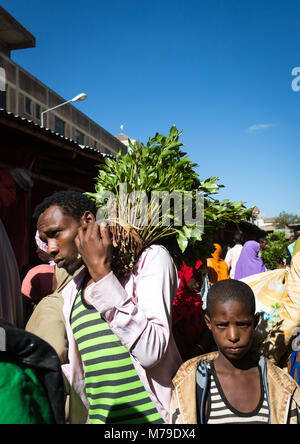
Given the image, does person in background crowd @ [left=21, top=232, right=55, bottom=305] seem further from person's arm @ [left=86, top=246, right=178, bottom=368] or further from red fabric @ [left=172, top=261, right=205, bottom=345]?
person's arm @ [left=86, top=246, right=178, bottom=368]

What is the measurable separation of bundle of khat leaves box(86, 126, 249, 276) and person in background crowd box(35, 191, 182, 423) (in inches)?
4.7

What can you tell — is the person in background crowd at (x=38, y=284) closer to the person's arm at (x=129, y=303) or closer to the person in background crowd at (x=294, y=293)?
the person's arm at (x=129, y=303)

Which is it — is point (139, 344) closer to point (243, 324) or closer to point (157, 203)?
Result: point (243, 324)

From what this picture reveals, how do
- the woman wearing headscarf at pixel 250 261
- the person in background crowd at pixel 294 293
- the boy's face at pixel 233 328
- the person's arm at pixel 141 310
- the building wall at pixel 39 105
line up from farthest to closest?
the building wall at pixel 39 105 → the woman wearing headscarf at pixel 250 261 → the person in background crowd at pixel 294 293 → the boy's face at pixel 233 328 → the person's arm at pixel 141 310

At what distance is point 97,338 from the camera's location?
1440 mm

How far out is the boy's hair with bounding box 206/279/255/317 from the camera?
1598 millimetres

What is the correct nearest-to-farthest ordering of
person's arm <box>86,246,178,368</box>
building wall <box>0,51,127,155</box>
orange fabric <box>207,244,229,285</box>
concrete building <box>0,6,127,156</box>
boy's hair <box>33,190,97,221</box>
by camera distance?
person's arm <box>86,246,178,368</box> → boy's hair <box>33,190,97,221</box> → orange fabric <box>207,244,229,285</box> → concrete building <box>0,6,127,156</box> → building wall <box>0,51,127,155</box>

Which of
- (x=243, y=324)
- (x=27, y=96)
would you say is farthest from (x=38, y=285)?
(x=27, y=96)

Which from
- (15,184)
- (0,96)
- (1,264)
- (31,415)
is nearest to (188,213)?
(1,264)

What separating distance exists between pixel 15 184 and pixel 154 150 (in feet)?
10.1

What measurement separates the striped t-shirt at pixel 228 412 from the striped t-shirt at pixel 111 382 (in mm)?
227

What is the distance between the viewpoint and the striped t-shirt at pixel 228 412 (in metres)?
1.38

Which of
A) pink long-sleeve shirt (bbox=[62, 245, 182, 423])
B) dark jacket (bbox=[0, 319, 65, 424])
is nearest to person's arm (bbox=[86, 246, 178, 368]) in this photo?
pink long-sleeve shirt (bbox=[62, 245, 182, 423])

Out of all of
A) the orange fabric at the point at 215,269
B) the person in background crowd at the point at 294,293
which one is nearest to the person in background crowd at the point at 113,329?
the person in background crowd at the point at 294,293
